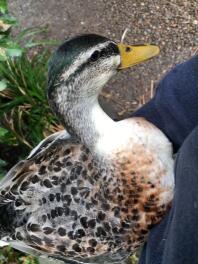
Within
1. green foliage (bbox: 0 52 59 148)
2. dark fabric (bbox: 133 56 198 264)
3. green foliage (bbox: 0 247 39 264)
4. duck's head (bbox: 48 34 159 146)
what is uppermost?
duck's head (bbox: 48 34 159 146)

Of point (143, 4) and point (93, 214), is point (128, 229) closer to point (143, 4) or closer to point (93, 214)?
point (93, 214)

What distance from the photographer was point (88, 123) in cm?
153

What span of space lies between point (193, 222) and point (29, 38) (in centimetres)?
155

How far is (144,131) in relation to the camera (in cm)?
152

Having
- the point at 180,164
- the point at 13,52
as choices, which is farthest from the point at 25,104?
the point at 180,164

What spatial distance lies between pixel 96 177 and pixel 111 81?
0.85m

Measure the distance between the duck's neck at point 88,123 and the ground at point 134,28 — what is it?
70 centimetres

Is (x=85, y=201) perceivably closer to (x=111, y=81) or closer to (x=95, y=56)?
(x=95, y=56)

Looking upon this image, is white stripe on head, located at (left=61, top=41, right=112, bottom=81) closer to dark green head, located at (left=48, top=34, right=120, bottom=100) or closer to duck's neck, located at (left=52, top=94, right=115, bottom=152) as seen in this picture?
dark green head, located at (left=48, top=34, right=120, bottom=100)

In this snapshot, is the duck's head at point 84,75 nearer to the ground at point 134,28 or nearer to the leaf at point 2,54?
the leaf at point 2,54

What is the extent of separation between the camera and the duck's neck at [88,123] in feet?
4.91

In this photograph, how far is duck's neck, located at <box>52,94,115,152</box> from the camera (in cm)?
150

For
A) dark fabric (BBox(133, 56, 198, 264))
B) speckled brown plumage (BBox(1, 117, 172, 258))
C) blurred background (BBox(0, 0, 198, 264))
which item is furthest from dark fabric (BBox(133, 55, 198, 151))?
blurred background (BBox(0, 0, 198, 264))

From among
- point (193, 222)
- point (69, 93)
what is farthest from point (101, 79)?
point (193, 222)
